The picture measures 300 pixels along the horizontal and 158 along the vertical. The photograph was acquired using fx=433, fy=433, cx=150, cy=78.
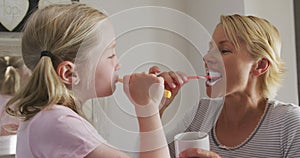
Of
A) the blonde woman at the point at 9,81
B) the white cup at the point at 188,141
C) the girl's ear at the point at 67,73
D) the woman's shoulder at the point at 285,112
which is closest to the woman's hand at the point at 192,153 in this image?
the white cup at the point at 188,141

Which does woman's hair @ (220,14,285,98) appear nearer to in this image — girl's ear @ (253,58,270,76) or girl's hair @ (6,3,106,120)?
girl's ear @ (253,58,270,76)

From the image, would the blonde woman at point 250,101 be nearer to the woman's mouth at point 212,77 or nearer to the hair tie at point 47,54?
the woman's mouth at point 212,77

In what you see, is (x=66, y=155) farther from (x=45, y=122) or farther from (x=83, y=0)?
(x=83, y=0)

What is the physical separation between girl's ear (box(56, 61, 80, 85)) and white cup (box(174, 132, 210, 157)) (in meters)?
0.22

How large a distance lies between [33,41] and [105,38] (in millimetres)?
143

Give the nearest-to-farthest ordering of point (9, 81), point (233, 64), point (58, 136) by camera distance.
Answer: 1. point (58, 136)
2. point (233, 64)
3. point (9, 81)

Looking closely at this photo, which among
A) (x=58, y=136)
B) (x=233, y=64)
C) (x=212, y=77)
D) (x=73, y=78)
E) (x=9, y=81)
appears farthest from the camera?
(x=9, y=81)

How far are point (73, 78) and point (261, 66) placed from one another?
1.74 ft

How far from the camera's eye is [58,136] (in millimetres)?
712

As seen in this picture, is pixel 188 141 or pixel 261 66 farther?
pixel 261 66

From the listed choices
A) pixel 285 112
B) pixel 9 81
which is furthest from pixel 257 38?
pixel 9 81

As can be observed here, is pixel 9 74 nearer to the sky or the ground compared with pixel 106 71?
nearer to the ground

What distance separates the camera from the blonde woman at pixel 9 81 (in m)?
1.40

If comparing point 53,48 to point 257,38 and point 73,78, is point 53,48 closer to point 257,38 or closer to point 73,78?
point 73,78
